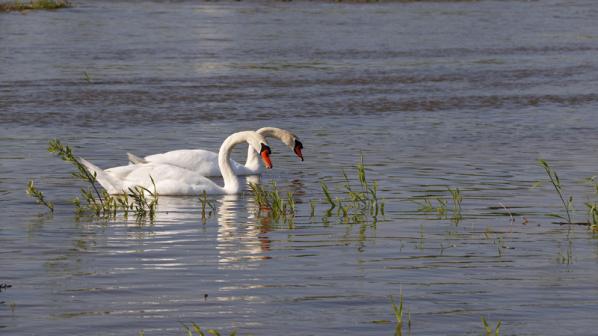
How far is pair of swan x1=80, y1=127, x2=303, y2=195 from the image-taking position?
14.9 metres

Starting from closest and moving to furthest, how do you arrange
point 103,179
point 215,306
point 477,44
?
point 215,306
point 103,179
point 477,44

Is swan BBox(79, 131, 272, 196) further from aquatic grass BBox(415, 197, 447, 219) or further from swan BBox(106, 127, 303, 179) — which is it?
aquatic grass BBox(415, 197, 447, 219)

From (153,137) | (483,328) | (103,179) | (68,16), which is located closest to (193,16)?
(68,16)

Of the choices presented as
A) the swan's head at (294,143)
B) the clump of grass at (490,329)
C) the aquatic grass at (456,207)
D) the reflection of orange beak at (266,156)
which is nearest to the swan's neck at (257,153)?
the swan's head at (294,143)

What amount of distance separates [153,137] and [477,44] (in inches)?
776

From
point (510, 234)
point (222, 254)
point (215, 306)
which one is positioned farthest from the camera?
point (510, 234)

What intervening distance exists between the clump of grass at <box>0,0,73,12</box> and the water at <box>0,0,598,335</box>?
22.0ft

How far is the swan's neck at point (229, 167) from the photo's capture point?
15406mm

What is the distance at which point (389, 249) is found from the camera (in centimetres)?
1106

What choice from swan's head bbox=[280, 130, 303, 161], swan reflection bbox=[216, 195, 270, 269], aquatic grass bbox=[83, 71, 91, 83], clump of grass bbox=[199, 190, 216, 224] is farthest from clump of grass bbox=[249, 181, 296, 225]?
aquatic grass bbox=[83, 71, 91, 83]

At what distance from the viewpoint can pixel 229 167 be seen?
1576 cm

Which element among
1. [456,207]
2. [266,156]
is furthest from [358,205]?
[266,156]

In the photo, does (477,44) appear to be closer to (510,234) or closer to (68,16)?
(68,16)

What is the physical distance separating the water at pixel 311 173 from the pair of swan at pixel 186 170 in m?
0.33
